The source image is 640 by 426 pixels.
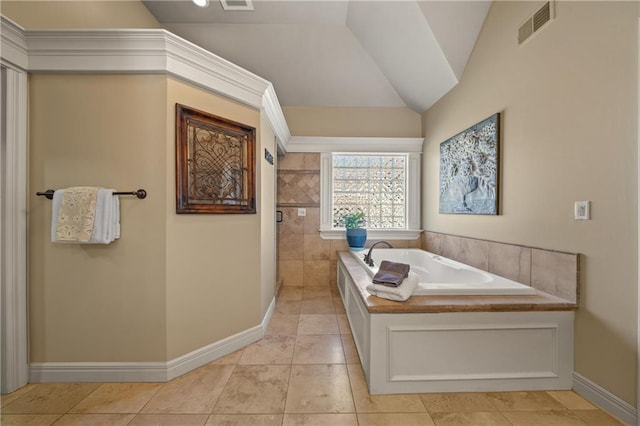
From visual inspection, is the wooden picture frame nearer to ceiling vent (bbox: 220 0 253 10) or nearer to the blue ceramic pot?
ceiling vent (bbox: 220 0 253 10)

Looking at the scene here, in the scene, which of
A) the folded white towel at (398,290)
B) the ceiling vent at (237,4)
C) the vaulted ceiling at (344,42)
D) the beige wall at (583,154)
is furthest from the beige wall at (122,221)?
the beige wall at (583,154)

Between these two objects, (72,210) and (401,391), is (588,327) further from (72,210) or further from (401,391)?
(72,210)

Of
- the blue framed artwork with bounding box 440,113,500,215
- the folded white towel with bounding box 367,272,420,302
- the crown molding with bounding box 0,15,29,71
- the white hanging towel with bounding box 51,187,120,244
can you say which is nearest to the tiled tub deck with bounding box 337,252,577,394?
the folded white towel with bounding box 367,272,420,302

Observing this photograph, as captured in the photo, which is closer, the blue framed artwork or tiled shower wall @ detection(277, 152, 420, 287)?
the blue framed artwork

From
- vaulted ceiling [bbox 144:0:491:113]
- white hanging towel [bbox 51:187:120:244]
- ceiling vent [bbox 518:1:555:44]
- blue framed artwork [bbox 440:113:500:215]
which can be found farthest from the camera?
vaulted ceiling [bbox 144:0:491:113]

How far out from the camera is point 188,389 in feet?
5.53

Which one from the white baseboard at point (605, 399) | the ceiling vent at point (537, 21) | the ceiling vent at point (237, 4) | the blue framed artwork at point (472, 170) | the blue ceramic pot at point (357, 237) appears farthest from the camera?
the blue ceramic pot at point (357, 237)

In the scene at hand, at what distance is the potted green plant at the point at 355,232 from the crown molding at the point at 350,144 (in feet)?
3.11

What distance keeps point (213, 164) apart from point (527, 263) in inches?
93.2

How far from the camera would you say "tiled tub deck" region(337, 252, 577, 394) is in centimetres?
162

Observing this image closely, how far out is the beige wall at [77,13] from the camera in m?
1.72

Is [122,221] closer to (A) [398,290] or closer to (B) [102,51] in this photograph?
(B) [102,51]

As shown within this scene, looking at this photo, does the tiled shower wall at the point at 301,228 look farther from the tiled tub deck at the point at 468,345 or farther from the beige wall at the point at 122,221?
the tiled tub deck at the point at 468,345

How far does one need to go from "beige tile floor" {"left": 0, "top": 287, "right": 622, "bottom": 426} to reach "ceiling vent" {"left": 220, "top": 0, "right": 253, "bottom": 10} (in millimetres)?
3211
